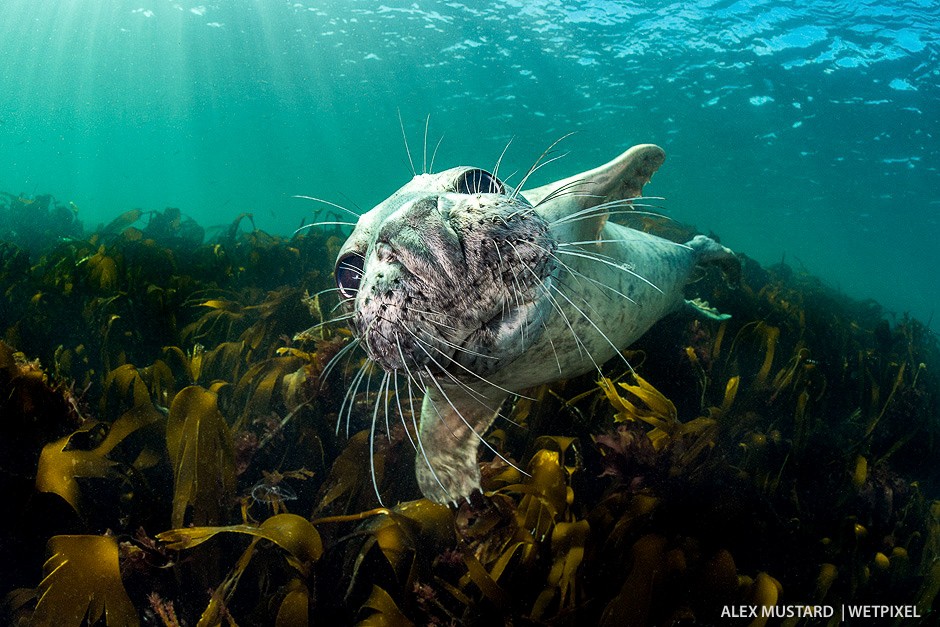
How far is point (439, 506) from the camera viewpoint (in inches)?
77.5

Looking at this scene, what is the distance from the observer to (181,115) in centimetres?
6106

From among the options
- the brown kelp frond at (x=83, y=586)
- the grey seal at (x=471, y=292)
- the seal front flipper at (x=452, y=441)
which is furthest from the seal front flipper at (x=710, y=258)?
the brown kelp frond at (x=83, y=586)

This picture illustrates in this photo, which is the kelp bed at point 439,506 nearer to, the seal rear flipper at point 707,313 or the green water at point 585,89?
the seal rear flipper at point 707,313

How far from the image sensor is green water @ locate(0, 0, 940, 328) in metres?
17.1

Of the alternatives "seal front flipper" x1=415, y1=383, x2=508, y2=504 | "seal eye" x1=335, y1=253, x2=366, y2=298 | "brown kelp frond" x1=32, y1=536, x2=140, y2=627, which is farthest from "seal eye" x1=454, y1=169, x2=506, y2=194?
"brown kelp frond" x1=32, y1=536, x2=140, y2=627

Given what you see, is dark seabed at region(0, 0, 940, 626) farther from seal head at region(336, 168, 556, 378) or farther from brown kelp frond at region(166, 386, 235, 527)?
seal head at region(336, 168, 556, 378)

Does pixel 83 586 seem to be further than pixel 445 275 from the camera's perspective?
Yes

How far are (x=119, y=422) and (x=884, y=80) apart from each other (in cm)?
2488

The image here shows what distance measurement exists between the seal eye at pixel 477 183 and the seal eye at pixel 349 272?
48cm

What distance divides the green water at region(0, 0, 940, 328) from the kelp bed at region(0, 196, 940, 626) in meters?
1.51

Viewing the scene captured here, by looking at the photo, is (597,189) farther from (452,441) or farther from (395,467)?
(395,467)

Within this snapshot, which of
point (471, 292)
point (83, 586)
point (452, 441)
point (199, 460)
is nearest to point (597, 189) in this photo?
point (471, 292)

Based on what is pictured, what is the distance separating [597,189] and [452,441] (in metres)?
1.61

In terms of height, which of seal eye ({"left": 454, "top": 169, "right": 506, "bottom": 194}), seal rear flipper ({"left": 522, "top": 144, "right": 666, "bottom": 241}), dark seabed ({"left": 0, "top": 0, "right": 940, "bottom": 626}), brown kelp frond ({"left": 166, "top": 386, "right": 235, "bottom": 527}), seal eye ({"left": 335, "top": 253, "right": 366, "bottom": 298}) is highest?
seal eye ({"left": 454, "top": 169, "right": 506, "bottom": 194})
